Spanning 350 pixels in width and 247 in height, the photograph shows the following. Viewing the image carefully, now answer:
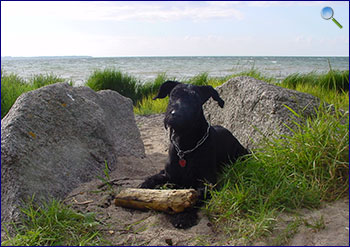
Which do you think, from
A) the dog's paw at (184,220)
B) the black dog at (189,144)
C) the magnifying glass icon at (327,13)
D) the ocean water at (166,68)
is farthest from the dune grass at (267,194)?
the ocean water at (166,68)

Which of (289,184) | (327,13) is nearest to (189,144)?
(289,184)

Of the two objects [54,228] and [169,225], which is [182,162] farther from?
[54,228]

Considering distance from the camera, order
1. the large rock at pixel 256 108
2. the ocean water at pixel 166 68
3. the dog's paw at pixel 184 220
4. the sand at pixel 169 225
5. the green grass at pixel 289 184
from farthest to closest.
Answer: the ocean water at pixel 166 68 → the large rock at pixel 256 108 → the dog's paw at pixel 184 220 → the green grass at pixel 289 184 → the sand at pixel 169 225

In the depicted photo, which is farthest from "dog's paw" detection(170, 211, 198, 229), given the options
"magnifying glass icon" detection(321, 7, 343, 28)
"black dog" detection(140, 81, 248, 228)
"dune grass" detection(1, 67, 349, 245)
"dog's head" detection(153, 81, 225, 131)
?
"magnifying glass icon" detection(321, 7, 343, 28)

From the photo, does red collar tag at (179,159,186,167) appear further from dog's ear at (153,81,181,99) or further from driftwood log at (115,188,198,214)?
dog's ear at (153,81,181,99)

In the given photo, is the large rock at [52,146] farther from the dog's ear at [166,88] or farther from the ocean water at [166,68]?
the ocean water at [166,68]

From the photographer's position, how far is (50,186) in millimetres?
3471

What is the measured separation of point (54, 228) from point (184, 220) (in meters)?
1.13

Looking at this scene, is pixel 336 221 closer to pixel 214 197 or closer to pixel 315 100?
pixel 214 197

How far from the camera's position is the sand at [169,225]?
2506 millimetres

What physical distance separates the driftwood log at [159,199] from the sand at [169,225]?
0.07 m

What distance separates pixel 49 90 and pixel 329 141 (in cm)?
328

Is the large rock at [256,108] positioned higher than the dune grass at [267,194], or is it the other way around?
the large rock at [256,108]

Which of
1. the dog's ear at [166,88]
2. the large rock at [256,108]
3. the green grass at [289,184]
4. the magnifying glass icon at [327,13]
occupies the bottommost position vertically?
the green grass at [289,184]
